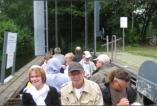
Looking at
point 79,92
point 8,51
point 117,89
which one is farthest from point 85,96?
point 8,51

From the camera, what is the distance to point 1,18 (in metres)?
46.6

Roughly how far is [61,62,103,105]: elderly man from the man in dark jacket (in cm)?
25

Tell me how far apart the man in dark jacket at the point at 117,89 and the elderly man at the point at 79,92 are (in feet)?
0.82

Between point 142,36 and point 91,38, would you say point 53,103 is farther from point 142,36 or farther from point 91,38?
point 142,36

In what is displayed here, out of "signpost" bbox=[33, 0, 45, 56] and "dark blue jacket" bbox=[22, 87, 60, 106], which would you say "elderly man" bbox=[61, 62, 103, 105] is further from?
"signpost" bbox=[33, 0, 45, 56]

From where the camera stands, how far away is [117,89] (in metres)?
5.35

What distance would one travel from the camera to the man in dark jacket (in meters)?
5.16

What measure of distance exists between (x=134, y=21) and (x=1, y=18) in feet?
39.9

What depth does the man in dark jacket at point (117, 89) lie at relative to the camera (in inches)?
203

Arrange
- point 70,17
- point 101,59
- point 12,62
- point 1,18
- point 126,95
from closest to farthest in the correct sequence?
point 126,95 < point 101,59 < point 12,62 < point 70,17 < point 1,18

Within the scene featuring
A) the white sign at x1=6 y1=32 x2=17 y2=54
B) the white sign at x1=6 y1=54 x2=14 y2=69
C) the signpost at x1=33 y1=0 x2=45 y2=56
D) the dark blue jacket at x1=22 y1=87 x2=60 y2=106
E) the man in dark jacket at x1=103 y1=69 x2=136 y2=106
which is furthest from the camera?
the signpost at x1=33 y1=0 x2=45 y2=56

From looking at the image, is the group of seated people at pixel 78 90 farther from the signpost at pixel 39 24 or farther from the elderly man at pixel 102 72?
the signpost at pixel 39 24

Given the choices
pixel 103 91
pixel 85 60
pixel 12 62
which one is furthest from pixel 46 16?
pixel 103 91

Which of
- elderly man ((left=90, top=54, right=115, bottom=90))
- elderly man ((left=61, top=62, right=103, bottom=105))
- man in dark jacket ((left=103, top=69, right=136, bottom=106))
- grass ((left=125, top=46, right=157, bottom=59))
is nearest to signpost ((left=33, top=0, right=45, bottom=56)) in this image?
grass ((left=125, top=46, right=157, bottom=59))
